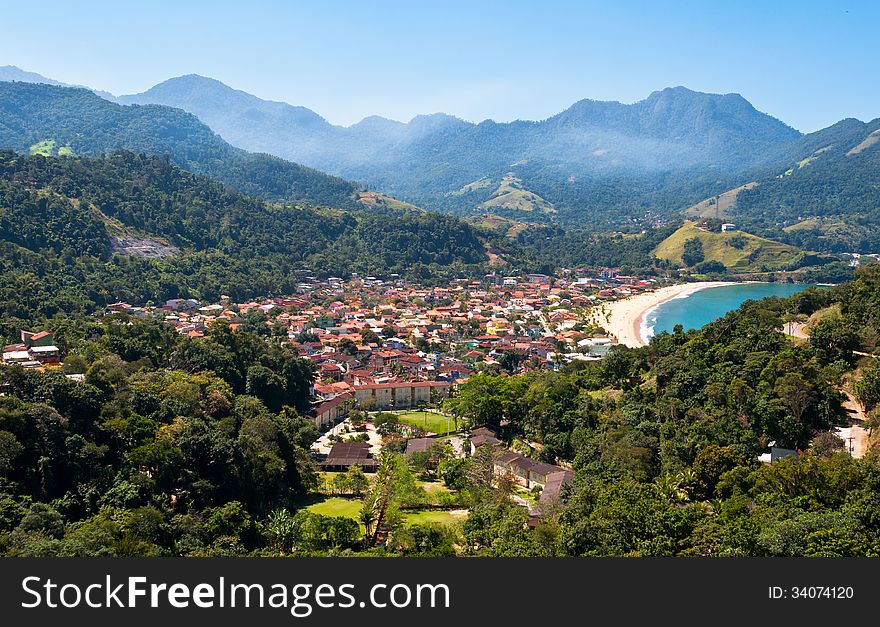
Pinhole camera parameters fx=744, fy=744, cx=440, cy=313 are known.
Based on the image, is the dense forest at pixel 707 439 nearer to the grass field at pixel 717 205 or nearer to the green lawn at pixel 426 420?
the green lawn at pixel 426 420

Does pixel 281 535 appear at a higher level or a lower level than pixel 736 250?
lower

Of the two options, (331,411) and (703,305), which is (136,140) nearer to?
(703,305)

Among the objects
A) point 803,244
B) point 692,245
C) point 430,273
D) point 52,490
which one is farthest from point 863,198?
point 52,490

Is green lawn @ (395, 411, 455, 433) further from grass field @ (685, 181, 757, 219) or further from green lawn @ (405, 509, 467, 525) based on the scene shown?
grass field @ (685, 181, 757, 219)

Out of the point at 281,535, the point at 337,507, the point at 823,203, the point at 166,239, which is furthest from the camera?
the point at 823,203

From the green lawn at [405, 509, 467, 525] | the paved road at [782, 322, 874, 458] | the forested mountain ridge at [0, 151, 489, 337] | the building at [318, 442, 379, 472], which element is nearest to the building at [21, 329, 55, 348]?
the forested mountain ridge at [0, 151, 489, 337]

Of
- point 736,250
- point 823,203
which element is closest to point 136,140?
point 736,250

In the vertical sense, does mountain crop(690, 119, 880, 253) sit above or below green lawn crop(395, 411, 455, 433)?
above
